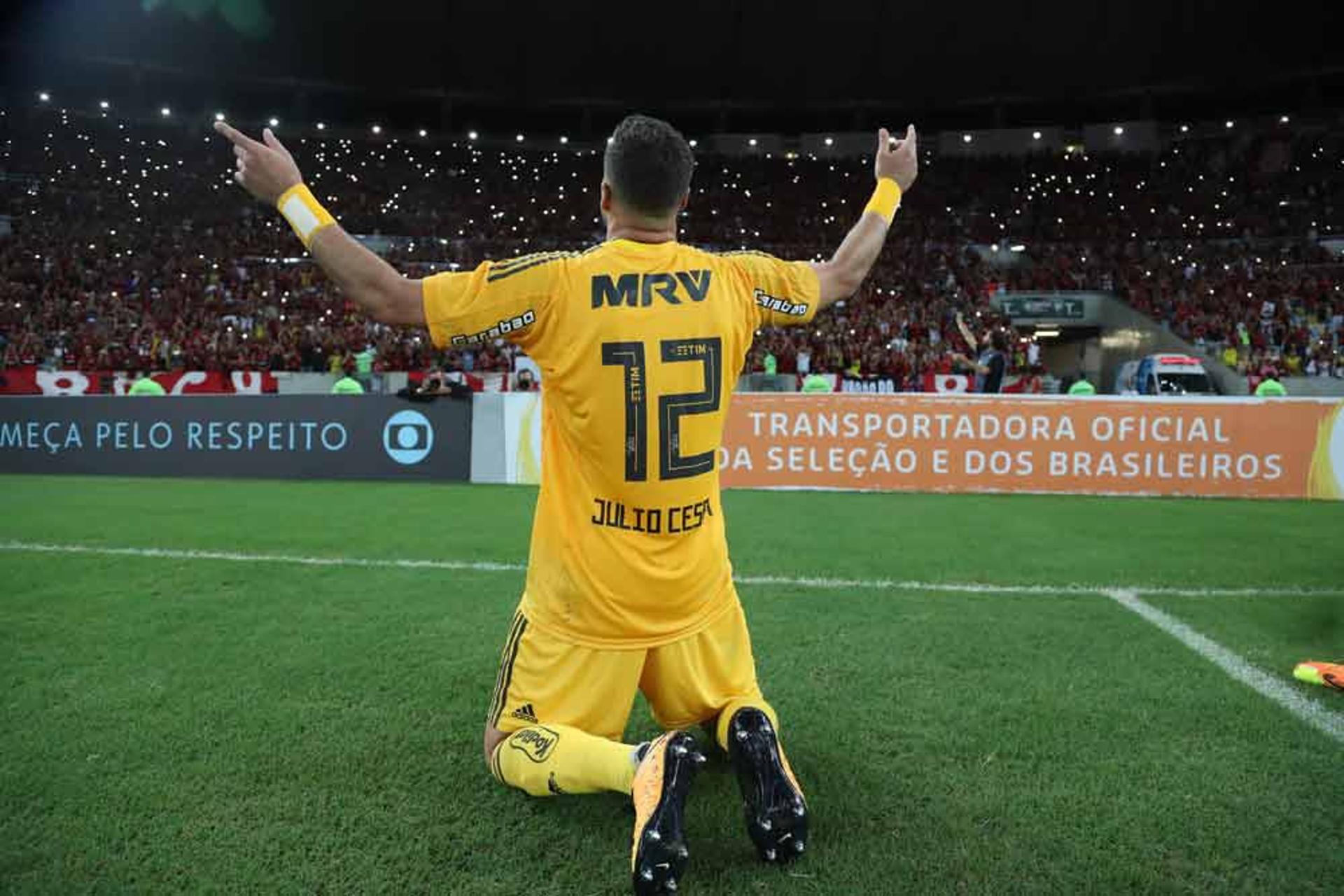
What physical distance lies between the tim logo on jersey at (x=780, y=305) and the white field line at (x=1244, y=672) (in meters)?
2.36

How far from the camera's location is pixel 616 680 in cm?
247

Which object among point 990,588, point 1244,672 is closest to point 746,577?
point 990,588

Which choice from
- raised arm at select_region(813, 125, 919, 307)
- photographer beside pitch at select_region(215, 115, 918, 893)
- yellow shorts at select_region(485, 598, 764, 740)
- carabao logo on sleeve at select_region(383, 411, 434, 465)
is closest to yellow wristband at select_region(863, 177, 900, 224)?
raised arm at select_region(813, 125, 919, 307)

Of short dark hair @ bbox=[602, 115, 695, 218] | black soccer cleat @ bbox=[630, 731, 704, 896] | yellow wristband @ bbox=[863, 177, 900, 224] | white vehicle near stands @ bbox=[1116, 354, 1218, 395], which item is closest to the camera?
black soccer cleat @ bbox=[630, 731, 704, 896]

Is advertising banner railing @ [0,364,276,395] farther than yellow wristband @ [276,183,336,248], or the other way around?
advertising banner railing @ [0,364,276,395]

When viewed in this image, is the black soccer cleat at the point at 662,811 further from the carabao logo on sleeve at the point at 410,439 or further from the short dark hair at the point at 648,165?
the carabao logo on sleeve at the point at 410,439

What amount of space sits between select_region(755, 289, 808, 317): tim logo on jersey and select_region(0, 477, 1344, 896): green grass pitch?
55.0 inches

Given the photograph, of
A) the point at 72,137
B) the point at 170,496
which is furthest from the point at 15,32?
the point at 170,496

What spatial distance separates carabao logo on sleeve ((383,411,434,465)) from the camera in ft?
36.1

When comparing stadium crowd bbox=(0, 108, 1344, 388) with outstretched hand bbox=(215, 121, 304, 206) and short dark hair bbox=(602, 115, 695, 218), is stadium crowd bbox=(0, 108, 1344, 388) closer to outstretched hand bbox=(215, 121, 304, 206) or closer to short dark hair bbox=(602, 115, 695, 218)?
short dark hair bbox=(602, 115, 695, 218)

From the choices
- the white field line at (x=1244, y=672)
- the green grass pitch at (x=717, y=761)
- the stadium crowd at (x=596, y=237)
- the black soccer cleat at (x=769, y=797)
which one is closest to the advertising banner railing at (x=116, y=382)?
the stadium crowd at (x=596, y=237)

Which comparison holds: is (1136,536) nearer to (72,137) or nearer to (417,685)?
(417,685)

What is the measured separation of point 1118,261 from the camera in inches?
1336

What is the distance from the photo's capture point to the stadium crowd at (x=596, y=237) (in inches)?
1026
